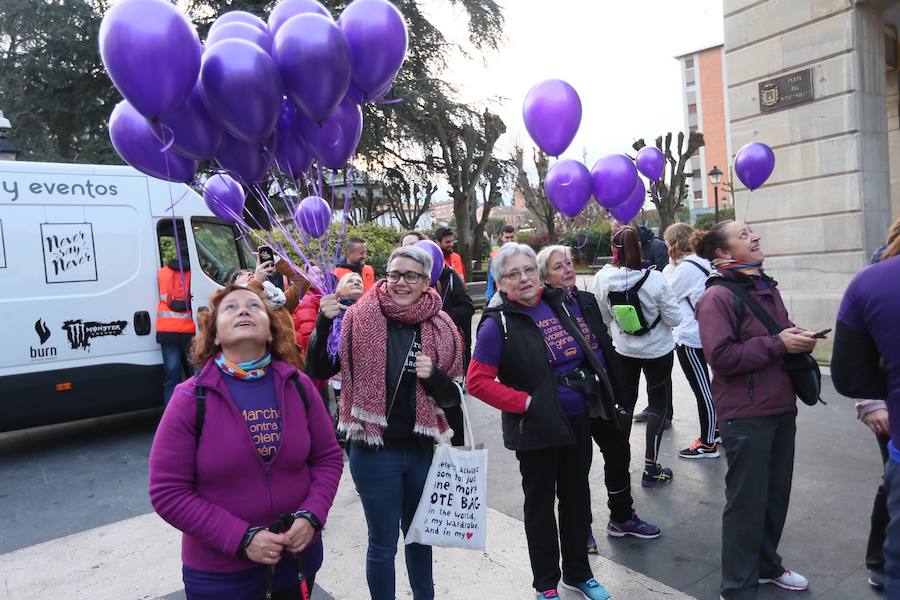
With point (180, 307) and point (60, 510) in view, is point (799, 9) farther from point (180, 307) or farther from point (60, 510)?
point (60, 510)

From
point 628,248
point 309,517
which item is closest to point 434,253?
point 628,248

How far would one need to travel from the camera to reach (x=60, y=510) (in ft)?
16.6

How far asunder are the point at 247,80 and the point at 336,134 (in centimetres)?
83

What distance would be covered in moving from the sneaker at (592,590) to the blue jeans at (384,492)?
3.03 feet

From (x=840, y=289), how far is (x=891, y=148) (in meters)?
3.48

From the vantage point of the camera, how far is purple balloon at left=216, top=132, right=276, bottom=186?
359 centimetres

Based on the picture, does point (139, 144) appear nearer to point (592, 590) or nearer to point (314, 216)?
point (314, 216)

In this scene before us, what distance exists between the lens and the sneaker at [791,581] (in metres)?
3.16

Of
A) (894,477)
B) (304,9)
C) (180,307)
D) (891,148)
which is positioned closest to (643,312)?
(894,477)

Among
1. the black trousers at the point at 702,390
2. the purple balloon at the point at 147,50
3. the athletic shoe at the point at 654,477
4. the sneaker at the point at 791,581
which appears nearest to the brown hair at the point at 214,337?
the purple balloon at the point at 147,50

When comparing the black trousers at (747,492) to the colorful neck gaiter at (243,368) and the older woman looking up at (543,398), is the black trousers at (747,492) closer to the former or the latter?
the older woman looking up at (543,398)

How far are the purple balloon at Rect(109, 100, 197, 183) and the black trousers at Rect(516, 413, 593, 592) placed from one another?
8.41 feet

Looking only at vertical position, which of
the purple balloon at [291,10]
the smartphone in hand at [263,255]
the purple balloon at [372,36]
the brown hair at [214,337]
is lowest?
the brown hair at [214,337]

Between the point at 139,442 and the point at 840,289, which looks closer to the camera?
the point at 139,442
